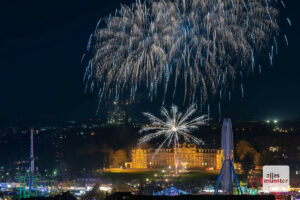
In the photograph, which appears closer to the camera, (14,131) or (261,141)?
(261,141)

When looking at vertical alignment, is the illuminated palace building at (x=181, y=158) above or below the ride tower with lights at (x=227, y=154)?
below

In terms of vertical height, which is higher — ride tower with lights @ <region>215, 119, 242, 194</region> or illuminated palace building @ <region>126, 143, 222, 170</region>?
ride tower with lights @ <region>215, 119, 242, 194</region>

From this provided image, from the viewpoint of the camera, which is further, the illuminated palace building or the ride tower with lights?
the illuminated palace building

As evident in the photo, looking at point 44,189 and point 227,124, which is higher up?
point 227,124

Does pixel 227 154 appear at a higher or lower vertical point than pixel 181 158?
higher

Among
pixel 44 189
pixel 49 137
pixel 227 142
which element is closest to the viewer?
pixel 227 142

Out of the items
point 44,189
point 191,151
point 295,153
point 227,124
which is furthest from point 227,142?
point 191,151

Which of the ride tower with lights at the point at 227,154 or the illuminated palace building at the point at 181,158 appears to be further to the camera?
the illuminated palace building at the point at 181,158

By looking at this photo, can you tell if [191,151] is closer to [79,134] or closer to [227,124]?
[79,134]
